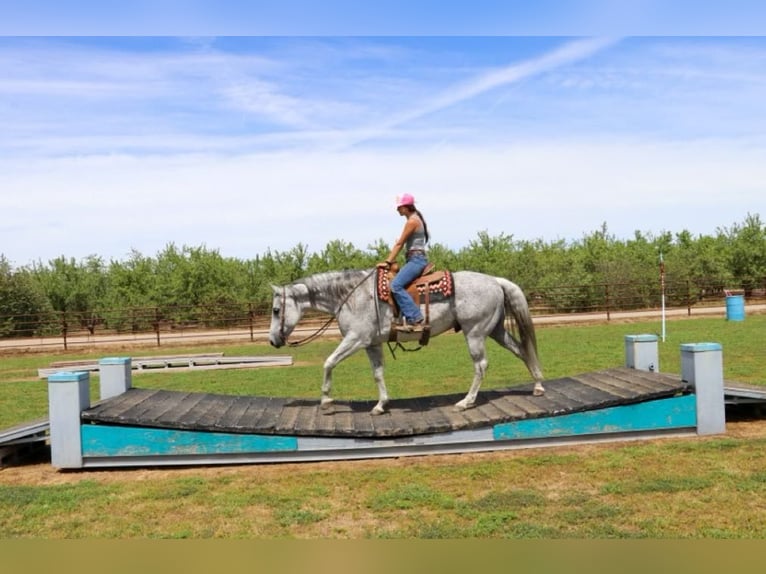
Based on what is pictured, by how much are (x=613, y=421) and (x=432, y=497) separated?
268cm

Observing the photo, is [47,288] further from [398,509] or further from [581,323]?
[398,509]

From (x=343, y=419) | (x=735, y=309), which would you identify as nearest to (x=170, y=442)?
(x=343, y=419)

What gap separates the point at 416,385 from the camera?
39.1 feet

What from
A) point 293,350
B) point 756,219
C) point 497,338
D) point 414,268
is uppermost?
point 756,219

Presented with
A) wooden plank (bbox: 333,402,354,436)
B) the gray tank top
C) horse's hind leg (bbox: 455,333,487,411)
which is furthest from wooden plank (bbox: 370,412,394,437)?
the gray tank top

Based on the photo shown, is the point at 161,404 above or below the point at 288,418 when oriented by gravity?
above

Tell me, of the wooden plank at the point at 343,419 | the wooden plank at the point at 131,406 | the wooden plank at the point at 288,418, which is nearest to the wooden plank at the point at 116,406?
the wooden plank at the point at 131,406

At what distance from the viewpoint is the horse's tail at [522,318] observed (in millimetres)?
7711

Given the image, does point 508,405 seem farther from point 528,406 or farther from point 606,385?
point 606,385

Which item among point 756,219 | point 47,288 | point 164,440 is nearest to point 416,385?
point 164,440

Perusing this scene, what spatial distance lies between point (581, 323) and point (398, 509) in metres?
22.6

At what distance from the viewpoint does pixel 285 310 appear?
24.9ft

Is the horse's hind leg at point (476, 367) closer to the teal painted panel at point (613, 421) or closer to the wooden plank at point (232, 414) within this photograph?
the teal painted panel at point (613, 421)

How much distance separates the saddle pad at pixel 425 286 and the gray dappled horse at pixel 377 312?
85 millimetres
